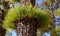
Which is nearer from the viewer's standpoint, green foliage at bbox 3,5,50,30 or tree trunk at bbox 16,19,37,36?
green foliage at bbox 3,5,50,30

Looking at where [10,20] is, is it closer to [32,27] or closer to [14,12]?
[14,12]

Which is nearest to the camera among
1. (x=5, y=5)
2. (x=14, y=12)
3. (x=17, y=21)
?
(x=14, y=12)

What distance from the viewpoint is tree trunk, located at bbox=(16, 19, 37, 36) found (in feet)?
4.41

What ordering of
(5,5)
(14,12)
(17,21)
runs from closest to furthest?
(14,12), (17,21), (5,5)

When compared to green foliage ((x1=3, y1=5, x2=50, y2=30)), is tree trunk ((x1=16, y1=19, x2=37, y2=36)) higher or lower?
lower

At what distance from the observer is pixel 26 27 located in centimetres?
136

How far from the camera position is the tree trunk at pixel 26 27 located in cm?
134

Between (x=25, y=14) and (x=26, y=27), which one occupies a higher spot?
(x=25, y=14)

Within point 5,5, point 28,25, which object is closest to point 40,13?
point 28,25

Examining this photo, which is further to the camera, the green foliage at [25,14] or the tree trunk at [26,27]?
the tree trunk at [26,27]

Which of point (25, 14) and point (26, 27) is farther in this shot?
point (26, 27)

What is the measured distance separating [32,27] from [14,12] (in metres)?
0.24

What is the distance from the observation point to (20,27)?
137cm

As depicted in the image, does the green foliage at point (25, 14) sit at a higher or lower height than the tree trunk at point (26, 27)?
higher
